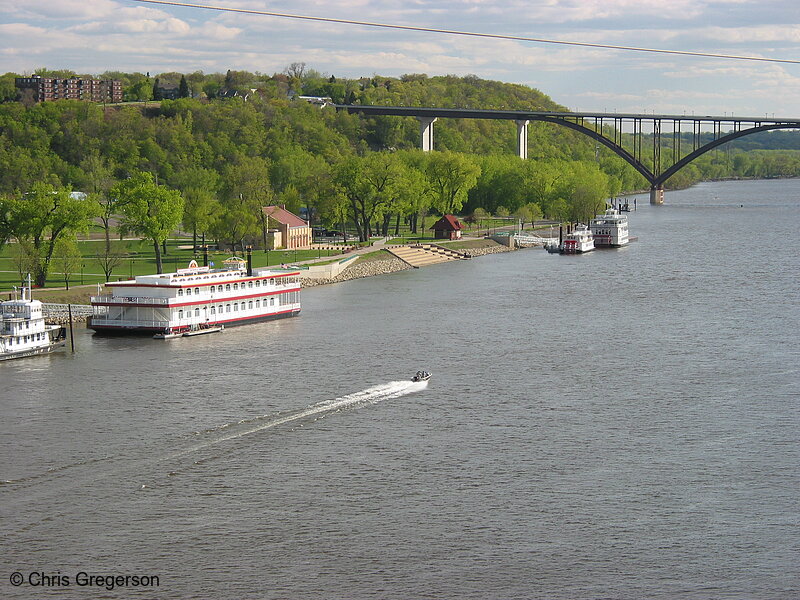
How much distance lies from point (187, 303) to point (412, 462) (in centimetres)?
2717

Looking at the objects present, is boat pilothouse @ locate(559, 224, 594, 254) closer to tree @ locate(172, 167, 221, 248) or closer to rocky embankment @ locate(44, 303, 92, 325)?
tree @ locate(172, 167, 221, 248)

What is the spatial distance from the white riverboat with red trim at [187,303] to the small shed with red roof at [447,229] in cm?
5032

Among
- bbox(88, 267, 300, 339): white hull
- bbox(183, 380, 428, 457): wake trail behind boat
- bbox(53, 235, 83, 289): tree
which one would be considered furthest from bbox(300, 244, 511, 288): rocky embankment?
bbox(183, 380, 428, 457): wake trail behind boat

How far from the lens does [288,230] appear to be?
9725cm

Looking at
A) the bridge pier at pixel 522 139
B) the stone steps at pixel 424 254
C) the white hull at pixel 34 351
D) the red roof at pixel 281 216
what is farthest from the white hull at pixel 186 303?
the bridge pier at pixel 522 139

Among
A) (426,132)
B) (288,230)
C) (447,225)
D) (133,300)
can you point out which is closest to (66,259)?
Result: (133,300)

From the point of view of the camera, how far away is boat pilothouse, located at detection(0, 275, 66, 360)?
171 feet

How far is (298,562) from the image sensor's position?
93.8 ft

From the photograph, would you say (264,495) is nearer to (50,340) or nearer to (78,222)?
(50,340)

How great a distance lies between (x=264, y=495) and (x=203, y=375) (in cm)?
1616

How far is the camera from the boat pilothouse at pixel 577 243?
110812mm

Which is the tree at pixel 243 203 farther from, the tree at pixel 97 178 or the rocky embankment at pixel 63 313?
the rocky embankment at pixel 63 313

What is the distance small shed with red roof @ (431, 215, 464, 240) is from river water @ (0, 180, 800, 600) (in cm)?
5205

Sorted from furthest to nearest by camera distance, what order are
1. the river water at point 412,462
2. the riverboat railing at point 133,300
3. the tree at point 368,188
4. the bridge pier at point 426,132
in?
the bridge pier at point 426,132 < the tree at point 368,188 < the riverboat railing at point 133,300 < the river water at point 412,462
